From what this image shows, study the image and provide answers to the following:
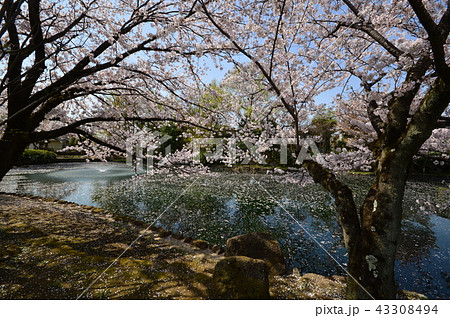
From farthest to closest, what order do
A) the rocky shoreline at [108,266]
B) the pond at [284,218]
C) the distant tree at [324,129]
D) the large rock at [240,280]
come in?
the distant tree at [324,129], the pond at [284,218], the rocky shoreline at [108,266], the large rock at [240,280]

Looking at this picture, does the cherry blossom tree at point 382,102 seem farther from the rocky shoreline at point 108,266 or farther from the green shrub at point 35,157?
the green shrub at point 35,157

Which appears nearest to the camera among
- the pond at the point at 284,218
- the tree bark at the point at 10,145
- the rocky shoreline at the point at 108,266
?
the rocky shoreline at the point at 108,266

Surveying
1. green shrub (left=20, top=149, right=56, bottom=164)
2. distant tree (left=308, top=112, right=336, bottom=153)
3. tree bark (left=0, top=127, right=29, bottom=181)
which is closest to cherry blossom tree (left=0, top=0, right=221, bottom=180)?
tree bark (left=0, top=127, right=29, bottom=181)

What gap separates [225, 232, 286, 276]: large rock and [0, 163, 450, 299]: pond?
91cm

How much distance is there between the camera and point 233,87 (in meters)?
7.01

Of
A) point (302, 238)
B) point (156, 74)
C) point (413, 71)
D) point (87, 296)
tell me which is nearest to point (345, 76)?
point (413, 71)

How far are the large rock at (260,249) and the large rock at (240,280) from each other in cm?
183

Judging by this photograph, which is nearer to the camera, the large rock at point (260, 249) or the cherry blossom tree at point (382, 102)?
the cherry blossom tree at point (382, 102)

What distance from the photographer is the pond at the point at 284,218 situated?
5.42m

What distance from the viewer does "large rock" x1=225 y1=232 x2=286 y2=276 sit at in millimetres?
4645

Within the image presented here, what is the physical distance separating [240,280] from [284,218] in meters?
6.39

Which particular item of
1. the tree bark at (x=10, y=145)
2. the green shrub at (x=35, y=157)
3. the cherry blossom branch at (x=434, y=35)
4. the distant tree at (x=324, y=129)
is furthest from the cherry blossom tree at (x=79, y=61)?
the green shrub at (x=35, y=157)

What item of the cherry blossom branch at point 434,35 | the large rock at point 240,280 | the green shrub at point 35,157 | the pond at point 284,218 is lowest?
the pond at point 284,218

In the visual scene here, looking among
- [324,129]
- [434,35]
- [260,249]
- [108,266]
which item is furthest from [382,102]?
[324,129]
